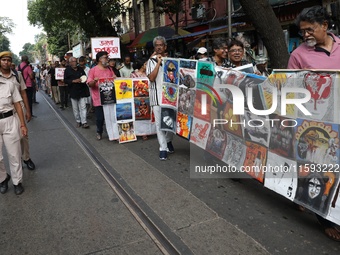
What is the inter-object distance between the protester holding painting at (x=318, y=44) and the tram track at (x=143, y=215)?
135 cm

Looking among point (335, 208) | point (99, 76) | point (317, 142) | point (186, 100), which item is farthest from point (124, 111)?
point (335, 208)

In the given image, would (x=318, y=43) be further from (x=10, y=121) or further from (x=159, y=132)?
(x=10, y=121)

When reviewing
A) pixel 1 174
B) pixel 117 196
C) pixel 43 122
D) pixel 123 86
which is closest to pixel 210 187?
pixel 117 196

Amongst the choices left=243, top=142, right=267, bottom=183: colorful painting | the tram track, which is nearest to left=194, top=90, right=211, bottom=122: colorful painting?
left=243, top=142, right=267, bottom=183: colorful painting

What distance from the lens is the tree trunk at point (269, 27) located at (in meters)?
5.78

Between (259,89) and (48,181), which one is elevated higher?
(259,89)

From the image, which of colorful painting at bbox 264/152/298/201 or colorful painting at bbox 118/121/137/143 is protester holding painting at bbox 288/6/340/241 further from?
colorful painting at bbox 118/121/137/143

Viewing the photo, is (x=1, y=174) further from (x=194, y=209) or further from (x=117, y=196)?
(x=194, y=209)

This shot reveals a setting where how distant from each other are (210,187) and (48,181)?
238 cm

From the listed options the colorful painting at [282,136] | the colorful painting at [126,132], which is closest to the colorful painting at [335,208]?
the colorful painting at [282,136]

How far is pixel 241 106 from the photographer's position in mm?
3711

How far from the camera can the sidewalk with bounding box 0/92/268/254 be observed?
3.03 m

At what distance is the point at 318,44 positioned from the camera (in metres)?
3.14

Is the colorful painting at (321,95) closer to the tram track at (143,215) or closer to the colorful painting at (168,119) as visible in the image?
the tram track at (143,215)
